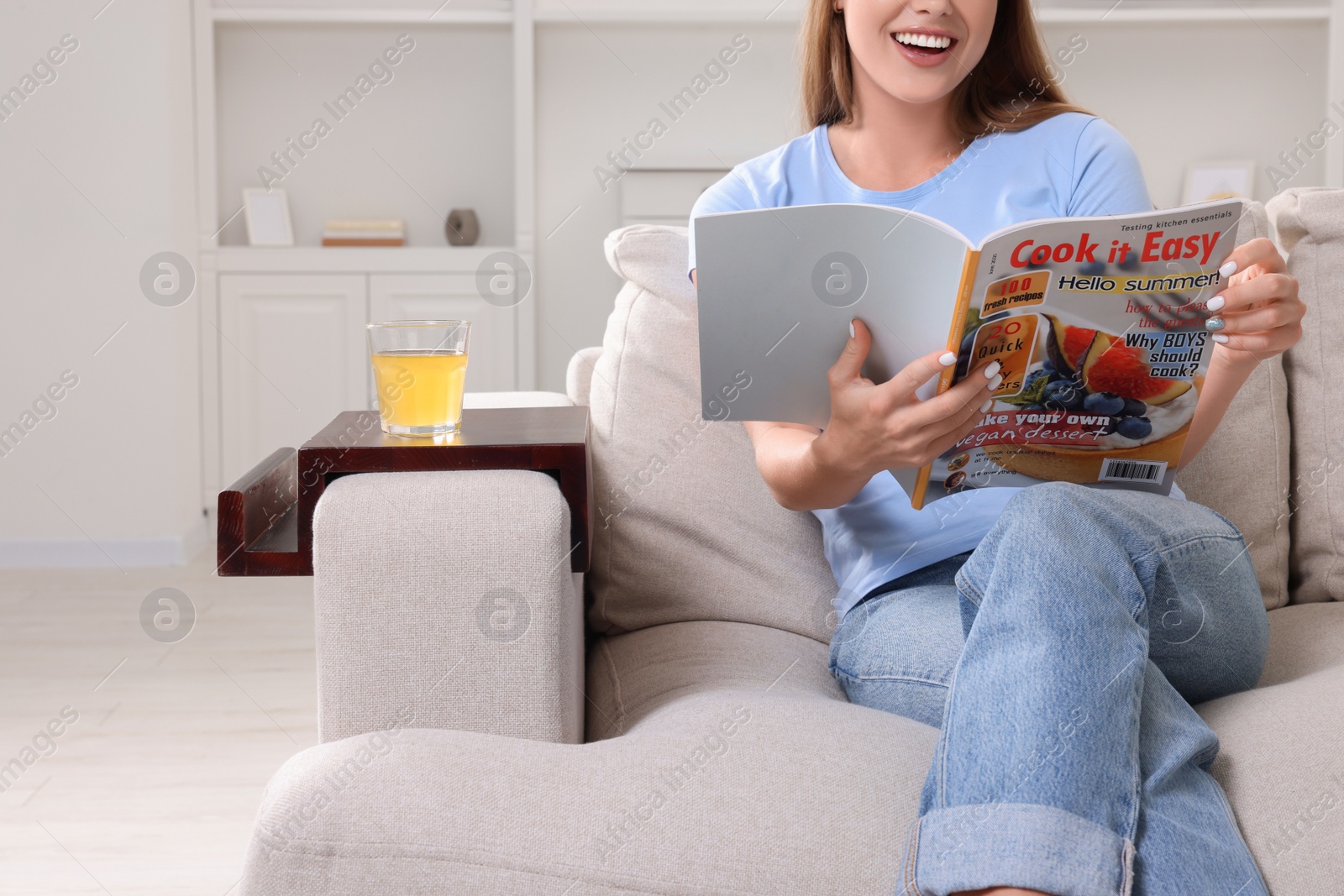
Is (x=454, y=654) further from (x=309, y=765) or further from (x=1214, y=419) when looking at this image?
(x=1214, y=419)

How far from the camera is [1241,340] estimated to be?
0.96 meters

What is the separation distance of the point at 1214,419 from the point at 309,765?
84cm

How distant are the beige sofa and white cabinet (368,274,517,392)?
196cm

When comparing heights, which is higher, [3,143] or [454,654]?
[3,143]

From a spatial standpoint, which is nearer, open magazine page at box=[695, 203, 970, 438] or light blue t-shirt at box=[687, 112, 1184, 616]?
open magazine page at box=[695, 203, 970, 438]

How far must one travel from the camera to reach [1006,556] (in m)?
0.76

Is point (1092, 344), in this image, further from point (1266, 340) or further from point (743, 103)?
point (743, 103)

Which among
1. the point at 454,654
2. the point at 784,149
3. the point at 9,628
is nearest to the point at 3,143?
the point at 9,628

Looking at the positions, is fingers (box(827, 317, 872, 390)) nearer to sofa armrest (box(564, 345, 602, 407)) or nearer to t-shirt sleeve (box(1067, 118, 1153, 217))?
t-shirt sleeve (box(1067, 118, 1153, 217))

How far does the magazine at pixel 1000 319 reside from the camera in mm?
804

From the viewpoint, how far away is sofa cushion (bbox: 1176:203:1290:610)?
1.26 metres

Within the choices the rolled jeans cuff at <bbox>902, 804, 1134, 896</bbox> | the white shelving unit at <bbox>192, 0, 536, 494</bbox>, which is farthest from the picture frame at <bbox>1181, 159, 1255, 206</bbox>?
the rolled jeans cuff at <bbox>902, 804, 1134, 896</bbox>

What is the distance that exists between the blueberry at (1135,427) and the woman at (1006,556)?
6cm

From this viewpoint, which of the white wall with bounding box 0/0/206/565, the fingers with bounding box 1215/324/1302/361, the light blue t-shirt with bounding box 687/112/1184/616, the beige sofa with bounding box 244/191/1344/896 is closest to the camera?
the beige sofa with bounding box 244/191/1344/896
